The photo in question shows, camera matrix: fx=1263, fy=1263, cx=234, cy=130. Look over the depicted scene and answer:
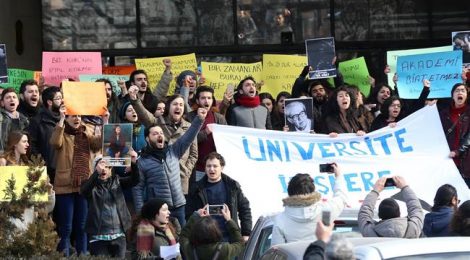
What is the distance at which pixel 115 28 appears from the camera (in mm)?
19781

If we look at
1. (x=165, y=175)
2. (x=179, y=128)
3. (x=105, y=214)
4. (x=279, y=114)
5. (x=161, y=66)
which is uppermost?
(x=161, y=66)

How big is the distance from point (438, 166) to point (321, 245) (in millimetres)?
5638

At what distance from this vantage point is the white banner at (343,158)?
11.8m

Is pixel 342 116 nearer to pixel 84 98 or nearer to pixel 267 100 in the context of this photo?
pixel 267 100

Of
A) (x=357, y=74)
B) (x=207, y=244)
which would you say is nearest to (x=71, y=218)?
(x=207, y=244)

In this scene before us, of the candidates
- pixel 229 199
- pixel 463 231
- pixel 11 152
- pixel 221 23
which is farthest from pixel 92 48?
pixel 463 231

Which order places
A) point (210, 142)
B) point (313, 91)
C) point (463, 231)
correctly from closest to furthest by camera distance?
point (463, 231) < point (210, 142) < point (313, 91)

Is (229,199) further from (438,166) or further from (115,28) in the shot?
(115,28)

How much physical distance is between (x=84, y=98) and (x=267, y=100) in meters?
2.70

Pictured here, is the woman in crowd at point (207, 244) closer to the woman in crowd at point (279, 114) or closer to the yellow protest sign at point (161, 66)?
the woman in crowd at point (279, 114)

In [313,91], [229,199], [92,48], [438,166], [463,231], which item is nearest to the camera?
[463,231]

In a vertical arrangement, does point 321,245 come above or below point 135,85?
below

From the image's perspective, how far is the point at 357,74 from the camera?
53.0ft

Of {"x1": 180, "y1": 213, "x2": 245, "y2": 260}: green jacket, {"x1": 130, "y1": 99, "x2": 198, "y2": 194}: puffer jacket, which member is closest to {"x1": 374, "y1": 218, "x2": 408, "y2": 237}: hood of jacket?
{"x1": 180, "y1": 213, "x2": 245, "y2": 260}: green jacket
